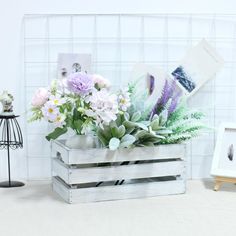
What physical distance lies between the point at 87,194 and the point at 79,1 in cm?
67

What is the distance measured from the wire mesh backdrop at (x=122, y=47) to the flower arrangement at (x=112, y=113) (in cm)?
19

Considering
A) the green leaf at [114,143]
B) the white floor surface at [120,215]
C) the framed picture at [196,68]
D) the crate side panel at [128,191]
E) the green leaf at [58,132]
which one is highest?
the framed picture at [196,68]

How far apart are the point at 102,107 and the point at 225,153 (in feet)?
1.64

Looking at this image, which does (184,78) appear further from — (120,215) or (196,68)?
(120,215)

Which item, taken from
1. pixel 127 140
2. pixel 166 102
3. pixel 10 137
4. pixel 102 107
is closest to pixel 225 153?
pixel 166 102

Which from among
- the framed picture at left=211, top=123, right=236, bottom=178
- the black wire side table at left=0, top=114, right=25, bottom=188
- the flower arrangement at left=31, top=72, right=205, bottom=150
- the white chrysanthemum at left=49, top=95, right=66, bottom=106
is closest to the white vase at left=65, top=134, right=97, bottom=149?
the flower arrangement at left=31, top=72, right=205, bottom=150

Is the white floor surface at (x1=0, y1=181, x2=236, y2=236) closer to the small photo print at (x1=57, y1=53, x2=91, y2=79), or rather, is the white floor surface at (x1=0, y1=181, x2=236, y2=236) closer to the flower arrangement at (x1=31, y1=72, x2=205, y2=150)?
the flower arrangement at (x1=31, y1=72, x2=205, y2=150)

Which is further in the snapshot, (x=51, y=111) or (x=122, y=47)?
(x=122, y=47)

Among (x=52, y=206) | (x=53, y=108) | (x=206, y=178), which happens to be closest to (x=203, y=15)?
(x=206, y=178)

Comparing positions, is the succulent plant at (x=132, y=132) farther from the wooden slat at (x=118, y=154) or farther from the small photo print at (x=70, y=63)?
the small photo print at (x=70, y=63)

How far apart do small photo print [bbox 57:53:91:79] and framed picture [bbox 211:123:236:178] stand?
0.52 m

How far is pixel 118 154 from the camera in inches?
51.4

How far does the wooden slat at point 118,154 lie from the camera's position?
127cm

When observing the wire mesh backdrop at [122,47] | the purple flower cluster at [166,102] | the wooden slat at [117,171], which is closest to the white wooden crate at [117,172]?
the wooden slat at [117,171]
